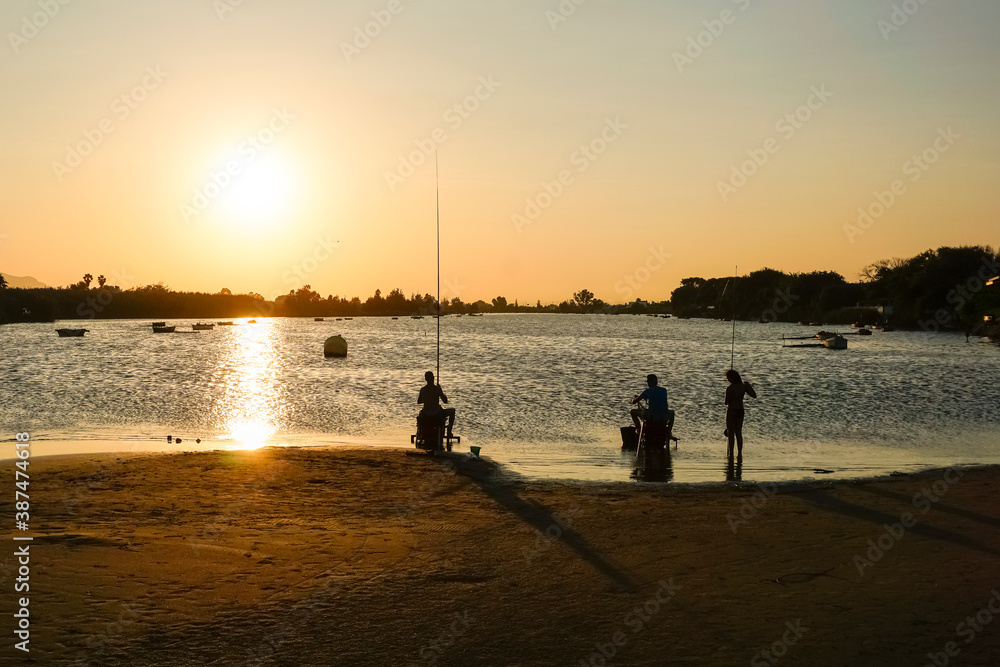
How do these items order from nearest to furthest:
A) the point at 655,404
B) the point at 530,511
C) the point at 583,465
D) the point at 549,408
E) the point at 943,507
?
1. the point at 943,507
2. the point at 530,511
3. the point at 583,465
4. the point at 655,404
5. the point at 549,408

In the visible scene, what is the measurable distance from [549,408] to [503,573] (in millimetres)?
24915

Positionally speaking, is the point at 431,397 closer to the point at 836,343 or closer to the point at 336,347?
the point at 336,347

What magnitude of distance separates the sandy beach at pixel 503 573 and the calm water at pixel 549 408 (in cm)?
477

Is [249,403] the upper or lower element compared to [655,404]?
lower

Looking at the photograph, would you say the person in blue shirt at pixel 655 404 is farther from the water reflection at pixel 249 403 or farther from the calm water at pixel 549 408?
the water reflection at pixel 249 403

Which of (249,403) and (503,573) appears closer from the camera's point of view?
(503,573)

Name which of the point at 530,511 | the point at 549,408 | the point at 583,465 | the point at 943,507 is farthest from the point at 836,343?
the point at 530,511

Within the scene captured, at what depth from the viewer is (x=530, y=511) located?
12.2 meters

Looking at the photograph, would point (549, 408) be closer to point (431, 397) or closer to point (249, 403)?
point (249, 403)

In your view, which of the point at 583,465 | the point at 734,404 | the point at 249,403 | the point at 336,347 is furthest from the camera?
the point at 336,347

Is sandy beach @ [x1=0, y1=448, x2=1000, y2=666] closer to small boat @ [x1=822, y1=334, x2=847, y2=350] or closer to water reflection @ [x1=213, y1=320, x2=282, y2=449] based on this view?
water reflection @ [x1=213, y1=320, x2=282, y2=449]

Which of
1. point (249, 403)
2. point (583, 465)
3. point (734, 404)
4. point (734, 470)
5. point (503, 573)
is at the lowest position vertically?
point (249, 403)

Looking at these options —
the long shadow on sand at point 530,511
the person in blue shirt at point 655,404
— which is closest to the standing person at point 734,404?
the person in blue shirt at point 655,404

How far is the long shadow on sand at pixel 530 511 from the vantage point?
902cm
